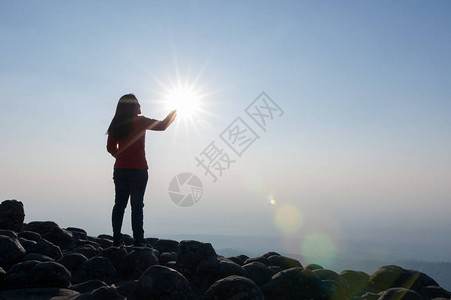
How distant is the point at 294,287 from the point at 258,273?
0.79 metres

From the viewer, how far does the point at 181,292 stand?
4840mm

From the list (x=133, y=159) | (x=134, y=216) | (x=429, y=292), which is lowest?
(x=429, y=292)

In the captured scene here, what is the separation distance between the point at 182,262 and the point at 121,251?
143cm

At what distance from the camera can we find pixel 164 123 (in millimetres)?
7523

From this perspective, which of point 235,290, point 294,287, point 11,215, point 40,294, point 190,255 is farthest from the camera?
point 11,215

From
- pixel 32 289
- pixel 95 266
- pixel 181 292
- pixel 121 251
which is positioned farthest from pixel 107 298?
pixel 121 251

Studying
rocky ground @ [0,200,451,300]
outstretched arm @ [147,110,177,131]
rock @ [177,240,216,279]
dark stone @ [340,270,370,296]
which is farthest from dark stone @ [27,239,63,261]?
dark stone @ [340,270,370,296]

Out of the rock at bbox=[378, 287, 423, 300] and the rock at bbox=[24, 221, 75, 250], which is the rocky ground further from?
the rock at bbox=[24, 221, 75, 250]

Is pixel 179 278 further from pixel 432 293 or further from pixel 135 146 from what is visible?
pixel 432 293

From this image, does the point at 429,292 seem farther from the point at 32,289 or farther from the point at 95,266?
the point at 32,289

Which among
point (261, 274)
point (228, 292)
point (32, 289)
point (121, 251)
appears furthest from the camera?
point (121, 251)

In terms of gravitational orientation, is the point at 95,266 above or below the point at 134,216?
below

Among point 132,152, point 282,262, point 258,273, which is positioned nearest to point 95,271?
point 132,152

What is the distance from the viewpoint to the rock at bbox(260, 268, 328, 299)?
5.92 meters
